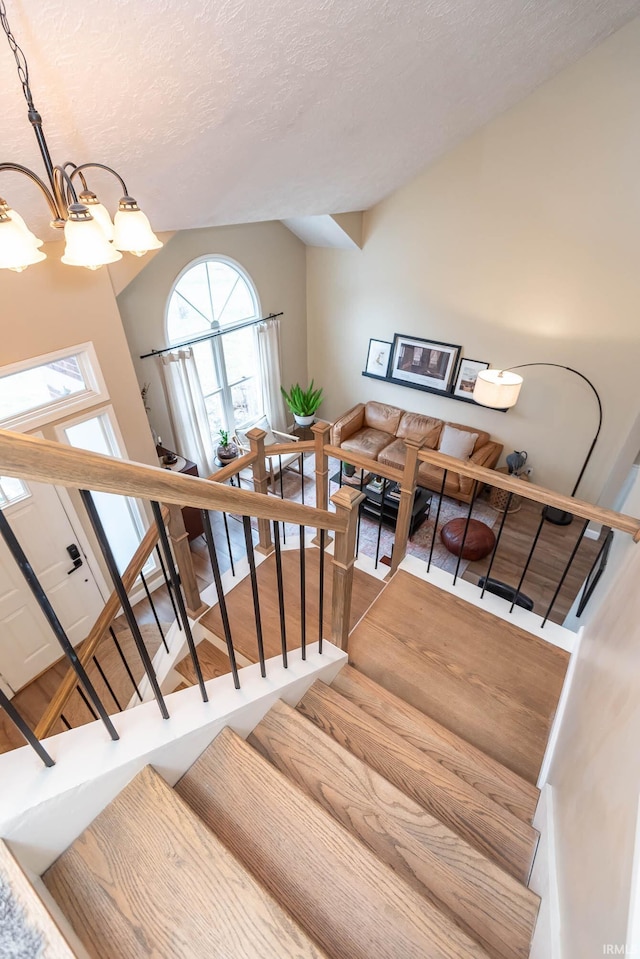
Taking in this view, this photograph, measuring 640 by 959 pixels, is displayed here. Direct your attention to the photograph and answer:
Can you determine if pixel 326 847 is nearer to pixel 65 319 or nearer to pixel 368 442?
pixel 65 319

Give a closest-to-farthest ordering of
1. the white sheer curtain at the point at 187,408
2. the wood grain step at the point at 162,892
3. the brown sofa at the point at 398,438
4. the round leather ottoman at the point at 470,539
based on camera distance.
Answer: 1. the wood grain step at the point at 162,892
2. the round leather ottoman at the point at 470,539
3. the white sheer curtain at the point at 187,408
4. the brown sofa at the point at 398,438

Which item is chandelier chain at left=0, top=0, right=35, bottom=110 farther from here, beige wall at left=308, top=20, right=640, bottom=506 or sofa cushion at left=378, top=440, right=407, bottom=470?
sofa cushion at left=378, top=440, right=407, bottom=470

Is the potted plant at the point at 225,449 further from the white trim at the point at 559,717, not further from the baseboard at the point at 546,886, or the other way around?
the baseboard at the point at 546,886

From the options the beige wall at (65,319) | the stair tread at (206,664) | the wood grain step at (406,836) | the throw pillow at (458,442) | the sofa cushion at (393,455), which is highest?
the beige wall at (65,319)

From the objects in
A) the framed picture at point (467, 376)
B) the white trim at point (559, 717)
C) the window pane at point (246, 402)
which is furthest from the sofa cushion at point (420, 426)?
the white trim at point (559, 717)

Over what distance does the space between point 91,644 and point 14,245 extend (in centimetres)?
143

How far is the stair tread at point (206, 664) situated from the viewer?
2.20 meters

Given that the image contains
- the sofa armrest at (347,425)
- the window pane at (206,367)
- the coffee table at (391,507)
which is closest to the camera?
the coffee table at (391,507)

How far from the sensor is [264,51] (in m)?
1.94

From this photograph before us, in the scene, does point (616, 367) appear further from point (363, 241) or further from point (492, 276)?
point (363, 241)

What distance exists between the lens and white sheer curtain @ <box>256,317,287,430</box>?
578 centimetres

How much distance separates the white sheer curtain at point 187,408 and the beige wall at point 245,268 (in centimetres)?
11

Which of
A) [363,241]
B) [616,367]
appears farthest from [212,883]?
[363,241]

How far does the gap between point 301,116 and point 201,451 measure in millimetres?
3544
